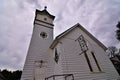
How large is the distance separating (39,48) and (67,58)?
4.63 metres

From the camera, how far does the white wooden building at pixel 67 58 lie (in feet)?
22.8

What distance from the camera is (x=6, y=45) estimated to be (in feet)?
40.6

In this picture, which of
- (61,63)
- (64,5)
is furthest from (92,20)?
(61,63)

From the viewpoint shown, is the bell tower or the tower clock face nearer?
the bell tower

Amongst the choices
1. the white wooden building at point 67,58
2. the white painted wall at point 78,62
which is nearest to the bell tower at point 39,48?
the white wooden building at point 67,58

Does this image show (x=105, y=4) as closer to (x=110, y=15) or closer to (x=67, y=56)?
(x=110, y=15)

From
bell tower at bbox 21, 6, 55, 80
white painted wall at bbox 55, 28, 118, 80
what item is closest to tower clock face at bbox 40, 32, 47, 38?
→ bell tower at bbox 21, 6, 55, 80

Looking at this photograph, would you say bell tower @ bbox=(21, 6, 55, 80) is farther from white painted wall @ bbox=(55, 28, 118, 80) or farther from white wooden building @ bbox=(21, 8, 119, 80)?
white painted wall @ bbox=(55, 28, 118, 80)

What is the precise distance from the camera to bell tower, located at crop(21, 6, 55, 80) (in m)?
8.73

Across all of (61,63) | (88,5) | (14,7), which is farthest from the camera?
(88,5)

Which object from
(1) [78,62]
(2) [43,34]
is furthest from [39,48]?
(1) [78,62]

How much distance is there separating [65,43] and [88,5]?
655 cm

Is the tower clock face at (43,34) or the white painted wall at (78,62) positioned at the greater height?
the tower clock face at (43,34)

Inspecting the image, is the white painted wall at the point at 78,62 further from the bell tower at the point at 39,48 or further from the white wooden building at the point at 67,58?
the bell tower at the point at 39,48
